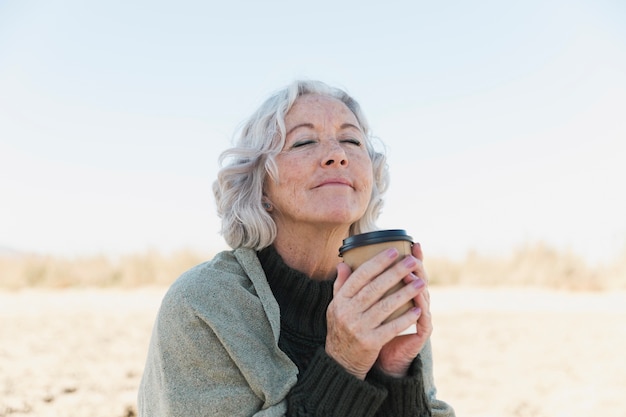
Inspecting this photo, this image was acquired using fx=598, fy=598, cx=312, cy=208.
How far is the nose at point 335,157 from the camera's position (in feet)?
7.53

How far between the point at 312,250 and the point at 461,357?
14.7 ft

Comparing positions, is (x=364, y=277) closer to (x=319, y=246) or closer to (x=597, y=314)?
(x=319, y=246)

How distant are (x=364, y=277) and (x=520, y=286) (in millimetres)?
11357

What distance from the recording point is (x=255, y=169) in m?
2.55

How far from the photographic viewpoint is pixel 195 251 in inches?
A: 529

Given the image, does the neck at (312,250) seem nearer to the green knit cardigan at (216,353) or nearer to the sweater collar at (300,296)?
the sweater collar at (300,296)

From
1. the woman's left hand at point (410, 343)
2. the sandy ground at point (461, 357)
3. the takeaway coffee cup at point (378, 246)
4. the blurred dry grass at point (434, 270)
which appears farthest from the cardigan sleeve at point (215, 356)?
the blurred dry grass at point (434, 270)

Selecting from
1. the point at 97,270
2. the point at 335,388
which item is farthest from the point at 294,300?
the point at 97,270

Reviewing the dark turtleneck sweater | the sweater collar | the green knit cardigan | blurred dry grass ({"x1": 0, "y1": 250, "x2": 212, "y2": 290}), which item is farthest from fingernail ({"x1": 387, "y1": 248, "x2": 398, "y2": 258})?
blurred dry grass ({"x1": 0, "y1": 250, "x2": 212, "y2": 290})

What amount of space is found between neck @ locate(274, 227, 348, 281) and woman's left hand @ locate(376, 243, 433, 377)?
0.55 m

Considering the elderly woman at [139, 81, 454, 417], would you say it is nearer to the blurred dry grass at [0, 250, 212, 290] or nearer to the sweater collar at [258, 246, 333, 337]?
the sweater collar at [258, 246, 333, 337]

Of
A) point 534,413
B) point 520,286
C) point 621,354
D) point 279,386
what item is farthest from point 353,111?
point 520,286

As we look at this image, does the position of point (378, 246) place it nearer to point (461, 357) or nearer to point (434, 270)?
point (461, 357)

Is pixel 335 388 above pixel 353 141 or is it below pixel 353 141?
below
